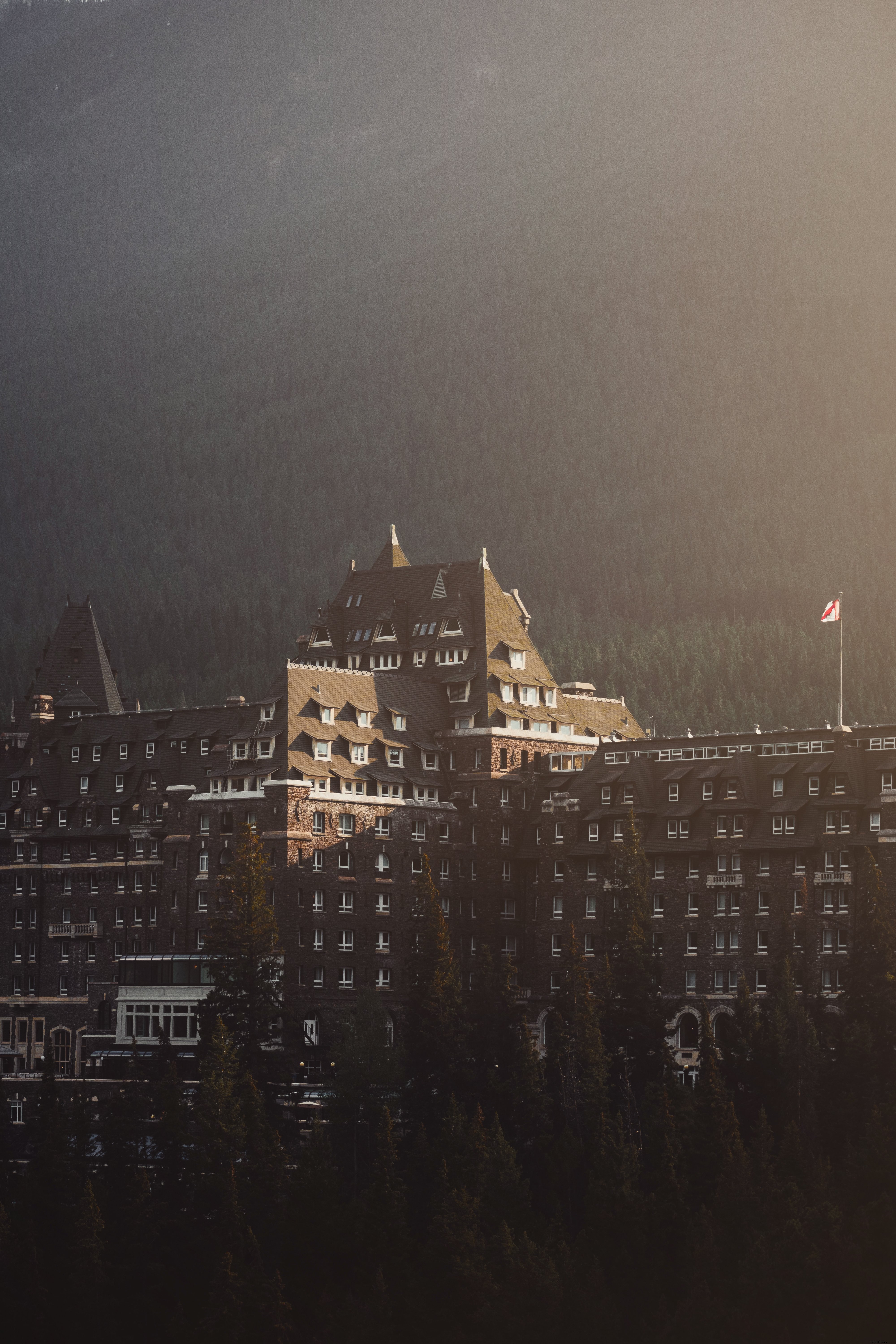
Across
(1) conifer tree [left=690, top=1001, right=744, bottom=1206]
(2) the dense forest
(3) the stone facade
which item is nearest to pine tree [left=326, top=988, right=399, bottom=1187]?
(2) the dense forest

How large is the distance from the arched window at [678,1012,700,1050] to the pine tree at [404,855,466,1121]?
17.9 metres

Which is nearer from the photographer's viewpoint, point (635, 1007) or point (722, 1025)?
point (635, 1007)

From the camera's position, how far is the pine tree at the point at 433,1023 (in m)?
149

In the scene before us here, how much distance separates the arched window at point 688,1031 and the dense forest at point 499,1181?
9974 millimetres

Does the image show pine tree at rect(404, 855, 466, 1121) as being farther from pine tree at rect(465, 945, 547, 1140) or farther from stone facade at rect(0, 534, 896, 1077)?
stone facade at rect(0, 534, 896, 1077)

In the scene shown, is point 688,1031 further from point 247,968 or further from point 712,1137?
point 247,968

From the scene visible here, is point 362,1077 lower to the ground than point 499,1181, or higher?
higher

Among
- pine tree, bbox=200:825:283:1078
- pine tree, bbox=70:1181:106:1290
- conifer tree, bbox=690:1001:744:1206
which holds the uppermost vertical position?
pine tree, bbox=200:825:283:1078

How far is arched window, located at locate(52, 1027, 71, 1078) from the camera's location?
178m

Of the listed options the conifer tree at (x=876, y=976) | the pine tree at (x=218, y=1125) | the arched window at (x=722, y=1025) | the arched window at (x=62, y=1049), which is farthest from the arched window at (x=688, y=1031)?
the arched window at (x=62, y=1049)

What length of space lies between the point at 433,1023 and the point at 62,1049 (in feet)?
133

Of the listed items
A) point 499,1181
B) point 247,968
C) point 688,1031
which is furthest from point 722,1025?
point 247,968

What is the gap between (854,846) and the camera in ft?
521

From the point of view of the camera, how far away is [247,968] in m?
157
